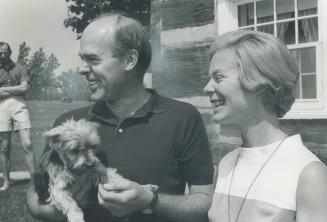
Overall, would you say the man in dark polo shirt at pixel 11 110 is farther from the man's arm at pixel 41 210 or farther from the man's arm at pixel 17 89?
the man's arm at pixel 41 210

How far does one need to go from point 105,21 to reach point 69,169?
15.9 inches

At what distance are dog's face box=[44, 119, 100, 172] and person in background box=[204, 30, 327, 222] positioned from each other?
0.40 meters

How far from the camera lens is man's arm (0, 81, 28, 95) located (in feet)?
7.22

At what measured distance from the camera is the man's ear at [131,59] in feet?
3.70

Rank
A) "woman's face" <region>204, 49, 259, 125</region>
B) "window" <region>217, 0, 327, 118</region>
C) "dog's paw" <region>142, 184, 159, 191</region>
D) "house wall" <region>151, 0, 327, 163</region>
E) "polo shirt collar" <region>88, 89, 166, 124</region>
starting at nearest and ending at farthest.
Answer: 1. "woman's face" <region>204, 49, 259, 125</region>
2. "dog's paw" <region>142, 184, 159, 191</region>
3. "polo shirt collar" <region>88, 89, 166, 124</region>
4. "window" <region>217, 0, 327, 118</region>
5. "house wall" <region>151, 0, 327, 163</region>

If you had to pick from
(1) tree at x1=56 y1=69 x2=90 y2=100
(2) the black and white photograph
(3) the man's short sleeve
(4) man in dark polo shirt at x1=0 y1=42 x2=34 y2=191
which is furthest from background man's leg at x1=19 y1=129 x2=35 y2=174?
(3) the man's short sleeve

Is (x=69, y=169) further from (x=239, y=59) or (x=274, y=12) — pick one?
(x=274, y=12)

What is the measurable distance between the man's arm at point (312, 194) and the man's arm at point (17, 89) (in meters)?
1.66

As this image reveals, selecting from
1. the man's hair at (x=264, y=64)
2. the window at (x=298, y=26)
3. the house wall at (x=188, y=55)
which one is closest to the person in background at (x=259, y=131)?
the man's hair at (x=264, y=64)

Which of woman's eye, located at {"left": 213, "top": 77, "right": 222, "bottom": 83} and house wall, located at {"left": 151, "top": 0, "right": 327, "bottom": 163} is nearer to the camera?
woman's eye, located at {"left": 213, "top": 77, "right": 222, "bottom": 83}

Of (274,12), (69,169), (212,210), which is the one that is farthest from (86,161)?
(274,12)

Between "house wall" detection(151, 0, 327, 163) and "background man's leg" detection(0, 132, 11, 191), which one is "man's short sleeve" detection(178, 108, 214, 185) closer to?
"house wall" detection(151, 0, 327, 163)

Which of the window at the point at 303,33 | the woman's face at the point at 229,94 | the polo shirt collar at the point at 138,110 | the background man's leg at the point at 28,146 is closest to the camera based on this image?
the woman's face at the point at 229,94

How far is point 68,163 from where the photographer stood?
3.98 feet
